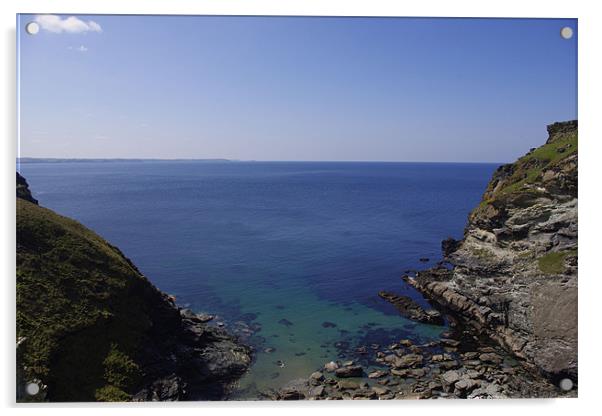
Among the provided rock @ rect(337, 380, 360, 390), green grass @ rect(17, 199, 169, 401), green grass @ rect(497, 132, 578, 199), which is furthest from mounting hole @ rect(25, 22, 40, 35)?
green grass @ rect(497, 132, 578, 199)

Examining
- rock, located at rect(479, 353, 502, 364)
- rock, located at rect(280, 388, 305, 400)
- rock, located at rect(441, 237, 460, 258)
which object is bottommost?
rock, located at rect(479, 353, 502, 364)

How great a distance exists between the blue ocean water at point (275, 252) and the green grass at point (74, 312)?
309cm

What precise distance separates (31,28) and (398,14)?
10.3 metres

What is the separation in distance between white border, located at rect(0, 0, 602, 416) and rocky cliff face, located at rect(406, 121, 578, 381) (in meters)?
1.08

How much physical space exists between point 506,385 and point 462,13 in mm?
14519

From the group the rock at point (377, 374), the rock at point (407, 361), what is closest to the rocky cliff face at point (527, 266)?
the rock at point (407, 361)

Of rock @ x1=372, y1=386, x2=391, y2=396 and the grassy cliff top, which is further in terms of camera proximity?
the grassy cliff top

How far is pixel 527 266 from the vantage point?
2358 centimetres

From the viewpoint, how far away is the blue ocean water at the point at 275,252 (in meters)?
23.6

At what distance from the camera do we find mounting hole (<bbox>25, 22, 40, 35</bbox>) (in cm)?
1191

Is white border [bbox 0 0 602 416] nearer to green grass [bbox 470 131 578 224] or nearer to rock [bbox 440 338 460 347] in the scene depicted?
rock [bbox 440 338 460 347]

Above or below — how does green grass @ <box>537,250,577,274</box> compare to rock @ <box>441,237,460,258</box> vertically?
above

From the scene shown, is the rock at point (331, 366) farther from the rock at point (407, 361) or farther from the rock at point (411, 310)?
the rock at point (411, 310)

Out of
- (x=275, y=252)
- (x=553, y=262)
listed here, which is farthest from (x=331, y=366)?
(x=275, y=252)
